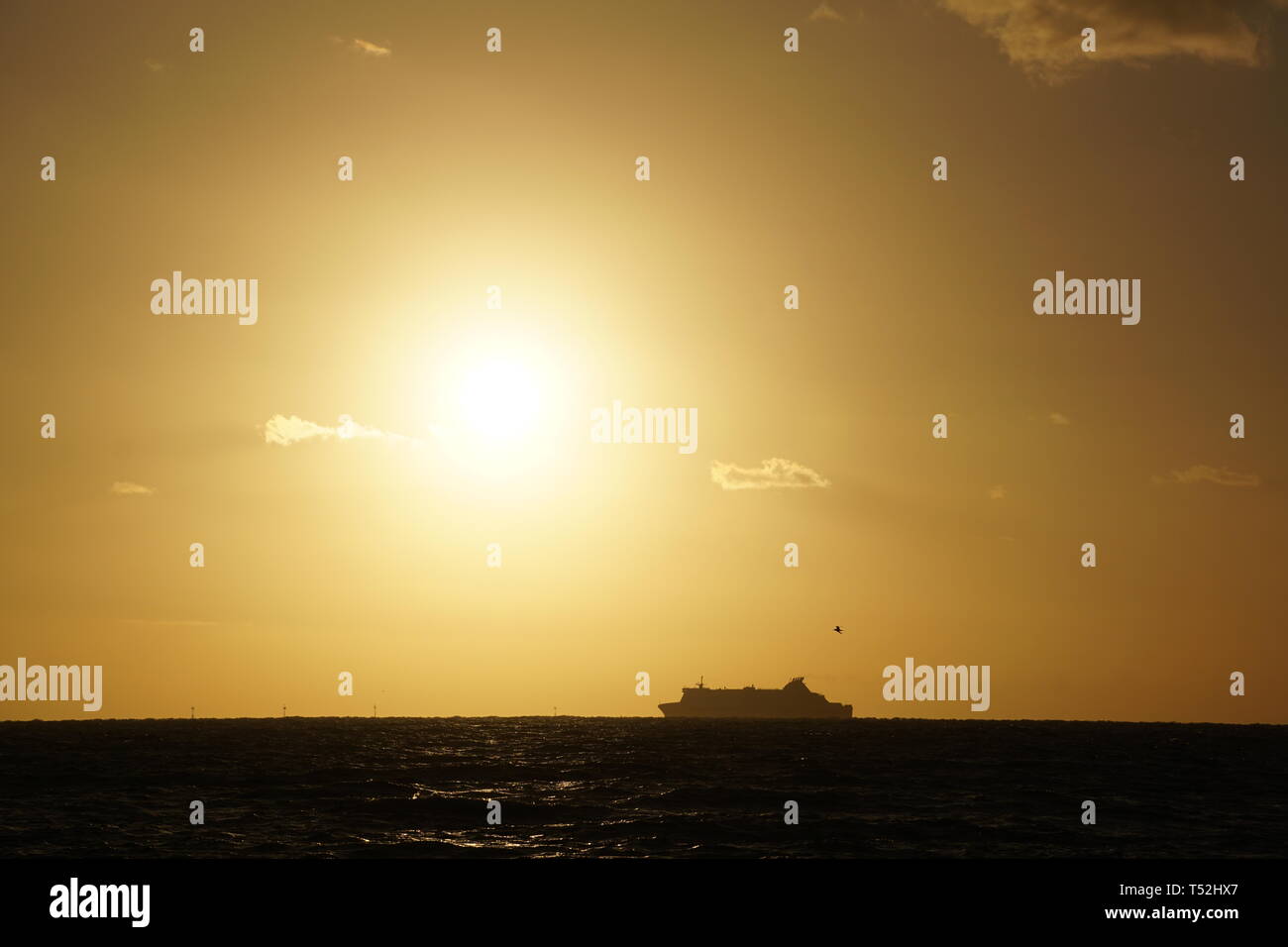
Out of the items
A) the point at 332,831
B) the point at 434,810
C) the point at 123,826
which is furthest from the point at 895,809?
the point at 123,826

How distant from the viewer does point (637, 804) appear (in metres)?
52.9

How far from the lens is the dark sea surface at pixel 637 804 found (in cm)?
4066

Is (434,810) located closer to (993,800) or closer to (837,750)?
(993,800)

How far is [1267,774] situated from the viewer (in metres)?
79.6

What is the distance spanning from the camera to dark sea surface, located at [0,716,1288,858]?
133 feet

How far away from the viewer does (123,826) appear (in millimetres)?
44906

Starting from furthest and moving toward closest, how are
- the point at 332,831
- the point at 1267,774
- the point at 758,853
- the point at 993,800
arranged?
the point at 1267,774, the point at 993,800, the point at 332,831, the point at 758,853
